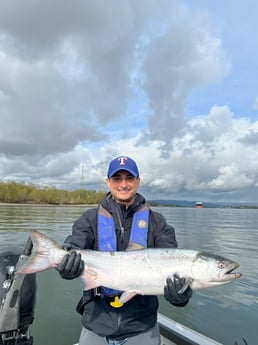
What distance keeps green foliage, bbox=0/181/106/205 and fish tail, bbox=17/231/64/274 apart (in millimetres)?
129162

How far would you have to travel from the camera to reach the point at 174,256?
3566 mm

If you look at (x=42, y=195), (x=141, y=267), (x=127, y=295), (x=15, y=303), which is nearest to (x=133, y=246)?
(x=141, y=267)

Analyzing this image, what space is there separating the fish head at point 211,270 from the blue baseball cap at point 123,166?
1.24 m

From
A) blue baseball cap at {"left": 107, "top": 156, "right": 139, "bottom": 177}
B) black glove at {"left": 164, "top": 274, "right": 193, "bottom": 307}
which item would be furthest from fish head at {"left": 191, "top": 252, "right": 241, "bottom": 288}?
blue baseball cap at {"left": 107, "top": 156, "right": 139, "bottom": 177}

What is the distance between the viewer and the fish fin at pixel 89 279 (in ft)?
11.6

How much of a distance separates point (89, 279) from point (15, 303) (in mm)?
1271

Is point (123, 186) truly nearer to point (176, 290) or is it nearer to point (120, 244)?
point (120, 244)

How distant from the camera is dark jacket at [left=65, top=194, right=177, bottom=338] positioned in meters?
3.39

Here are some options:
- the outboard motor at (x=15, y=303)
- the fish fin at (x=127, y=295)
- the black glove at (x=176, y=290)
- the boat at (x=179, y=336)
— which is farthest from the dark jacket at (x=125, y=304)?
the boat at (x=179, y=336)

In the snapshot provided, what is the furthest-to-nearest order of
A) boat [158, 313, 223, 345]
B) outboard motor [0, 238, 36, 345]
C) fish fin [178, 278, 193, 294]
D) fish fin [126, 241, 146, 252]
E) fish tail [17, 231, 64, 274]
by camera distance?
boat [158, 313, 223, 345] → outboard motor [0, 238, 36, 345] → fish fin [126, 241, 146, 252] → fish tail [17, 231, 64, 274] → fish fin [178, 278, 193, 294]

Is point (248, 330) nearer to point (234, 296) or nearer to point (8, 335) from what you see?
point (234, 296)

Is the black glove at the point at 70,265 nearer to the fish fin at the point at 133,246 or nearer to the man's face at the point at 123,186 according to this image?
the fish fin at the point at 133,246

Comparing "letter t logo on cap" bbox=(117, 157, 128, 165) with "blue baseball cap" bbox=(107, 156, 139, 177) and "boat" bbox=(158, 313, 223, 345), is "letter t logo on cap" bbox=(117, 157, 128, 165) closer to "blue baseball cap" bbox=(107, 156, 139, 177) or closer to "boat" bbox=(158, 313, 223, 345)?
"blue baseball cap" bbox=(107, 156, 139, 177)

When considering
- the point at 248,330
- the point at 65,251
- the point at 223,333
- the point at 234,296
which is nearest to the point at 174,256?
the point at 65,251
